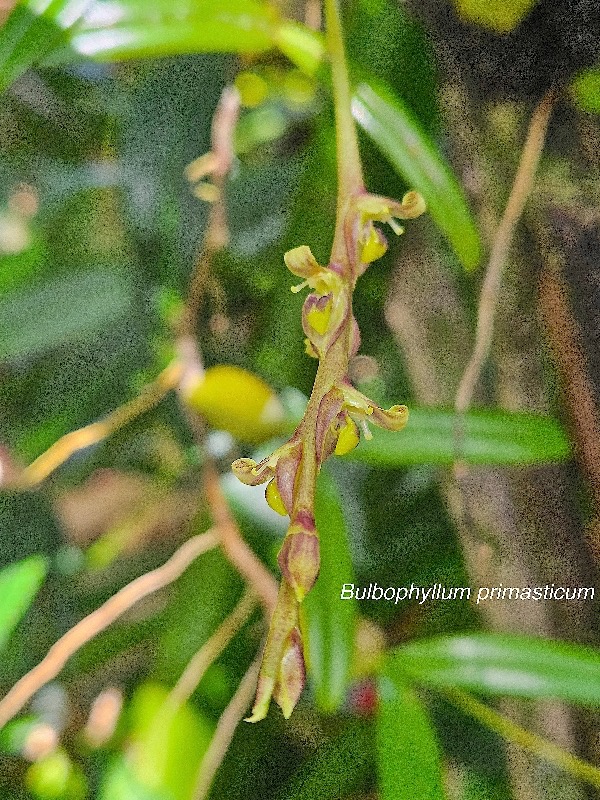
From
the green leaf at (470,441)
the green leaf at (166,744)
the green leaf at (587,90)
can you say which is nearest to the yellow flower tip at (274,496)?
the green leaf at (470,441)

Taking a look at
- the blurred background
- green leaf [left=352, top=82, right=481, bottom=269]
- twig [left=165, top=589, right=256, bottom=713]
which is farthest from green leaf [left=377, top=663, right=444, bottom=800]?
green leaf [left=352, top=82, right=481, bottom=269]

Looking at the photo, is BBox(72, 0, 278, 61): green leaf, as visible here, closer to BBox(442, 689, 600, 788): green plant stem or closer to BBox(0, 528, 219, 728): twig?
BBox(0, 528, 219, 728): twig

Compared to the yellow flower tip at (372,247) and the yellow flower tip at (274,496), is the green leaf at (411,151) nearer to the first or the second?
the yellow flower tip at (372,247)

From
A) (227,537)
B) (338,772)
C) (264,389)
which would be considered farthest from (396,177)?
(338,772)

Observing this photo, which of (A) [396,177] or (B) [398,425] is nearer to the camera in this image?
(B) [398,425]

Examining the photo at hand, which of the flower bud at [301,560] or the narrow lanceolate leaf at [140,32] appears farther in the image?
the narrow lanceolate leaf at [140,32]

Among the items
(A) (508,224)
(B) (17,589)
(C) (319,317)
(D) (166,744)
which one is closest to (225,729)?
(D) (166,744)

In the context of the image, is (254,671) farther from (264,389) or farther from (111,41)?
(111,41)
